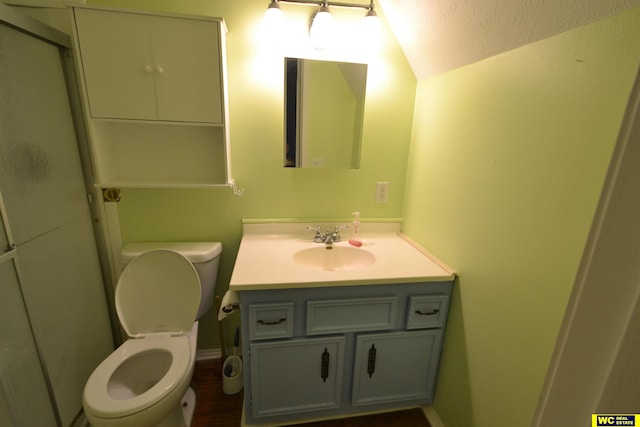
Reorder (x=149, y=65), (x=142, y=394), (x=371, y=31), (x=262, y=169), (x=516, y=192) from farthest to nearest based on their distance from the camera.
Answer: (x=262, y=169) < (x=371, y=31) < (x=149, y=65) < (x=142, y=394) < (x=516, y=192)

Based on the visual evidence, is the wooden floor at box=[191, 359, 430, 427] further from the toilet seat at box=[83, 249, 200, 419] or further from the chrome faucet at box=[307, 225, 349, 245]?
the chrome faucet at box=[307, 225, 349, 245]

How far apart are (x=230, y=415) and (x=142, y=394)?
556 mm

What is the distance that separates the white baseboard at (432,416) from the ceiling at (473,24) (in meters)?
1.58

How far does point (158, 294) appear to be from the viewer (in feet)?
4.50

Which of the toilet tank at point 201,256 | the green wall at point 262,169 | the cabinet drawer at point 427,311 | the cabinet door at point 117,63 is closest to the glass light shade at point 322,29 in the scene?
the green wall at point 262,169

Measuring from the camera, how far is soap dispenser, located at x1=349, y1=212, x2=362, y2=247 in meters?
1.58

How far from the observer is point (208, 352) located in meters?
1.78

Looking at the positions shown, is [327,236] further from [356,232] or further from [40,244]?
[40,244]

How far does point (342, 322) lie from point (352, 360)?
0.21m

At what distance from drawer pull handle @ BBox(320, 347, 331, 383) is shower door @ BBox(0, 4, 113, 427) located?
42.7 inches

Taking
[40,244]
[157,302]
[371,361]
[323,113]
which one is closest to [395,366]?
[371,361]

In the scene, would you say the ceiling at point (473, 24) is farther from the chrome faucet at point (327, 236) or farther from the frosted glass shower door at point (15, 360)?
the frosted glass shower door at point (15, 360)

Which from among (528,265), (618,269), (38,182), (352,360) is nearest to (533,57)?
(528,265)

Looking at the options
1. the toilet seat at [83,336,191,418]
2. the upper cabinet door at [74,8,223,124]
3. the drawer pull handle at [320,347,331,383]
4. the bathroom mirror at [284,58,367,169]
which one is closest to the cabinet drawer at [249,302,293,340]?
the drawer pull handle at [320,347,331,383]
